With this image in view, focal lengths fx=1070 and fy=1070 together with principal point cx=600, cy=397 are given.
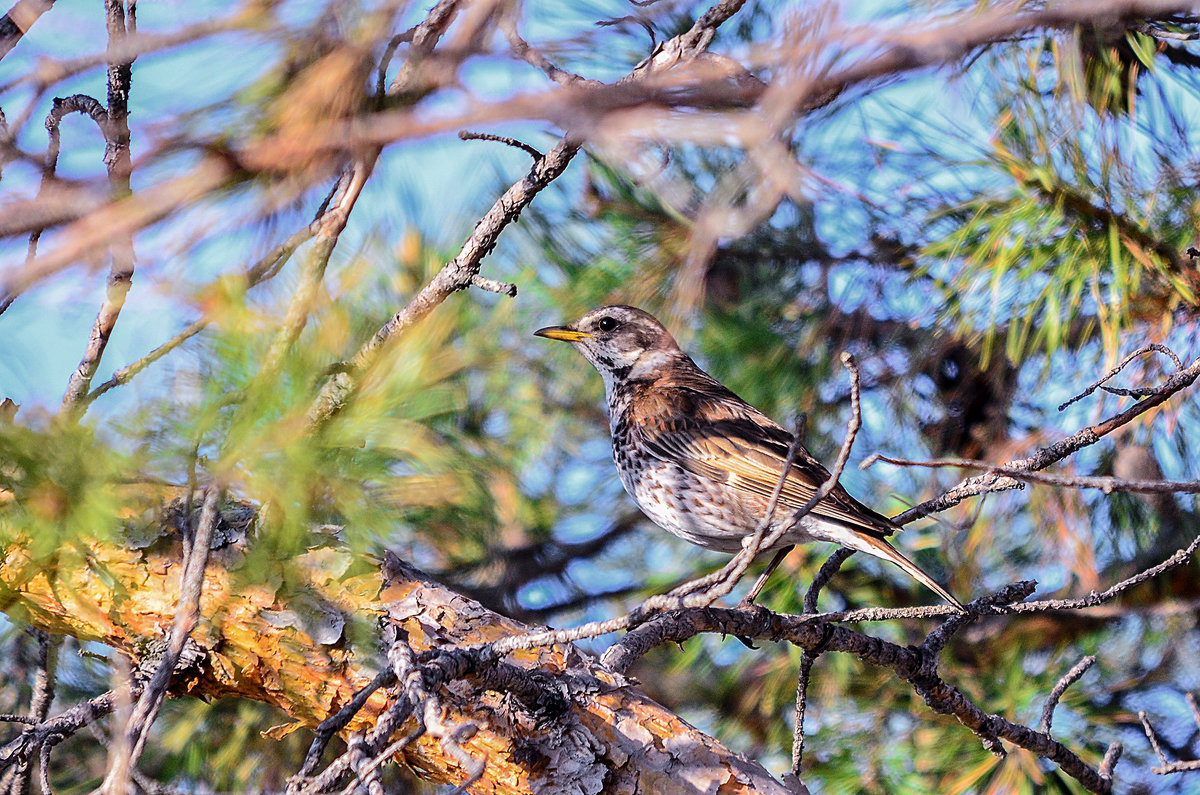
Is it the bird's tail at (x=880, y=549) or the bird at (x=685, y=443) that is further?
the bird at (x=685, y=443)

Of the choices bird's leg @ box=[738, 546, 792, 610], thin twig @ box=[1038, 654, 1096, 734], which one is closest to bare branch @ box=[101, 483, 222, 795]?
bird's leg @ box=[738, 546, 792, 610]

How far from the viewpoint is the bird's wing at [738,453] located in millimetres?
2887

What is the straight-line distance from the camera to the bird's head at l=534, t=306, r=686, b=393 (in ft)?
10.3

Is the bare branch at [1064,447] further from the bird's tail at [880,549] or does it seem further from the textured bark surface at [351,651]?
the textured bark surface at [351,651]

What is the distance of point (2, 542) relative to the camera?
4.90 ft

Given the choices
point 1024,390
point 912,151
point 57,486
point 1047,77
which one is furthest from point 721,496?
point 57,486

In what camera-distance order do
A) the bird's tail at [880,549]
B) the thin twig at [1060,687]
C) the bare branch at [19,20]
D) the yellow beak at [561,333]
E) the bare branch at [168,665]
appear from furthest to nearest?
the yellow beak at [561,333], the bird's tail at [880,549], the thin twig at [1060,687], the bare branch at [19,20], the bare branch at [168,665]

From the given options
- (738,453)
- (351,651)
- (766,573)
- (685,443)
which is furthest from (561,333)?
(351,651)

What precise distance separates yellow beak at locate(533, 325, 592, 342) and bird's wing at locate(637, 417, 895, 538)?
0.32 metres

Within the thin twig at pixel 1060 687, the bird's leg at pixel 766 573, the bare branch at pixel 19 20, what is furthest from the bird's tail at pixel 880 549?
the bare branch at pixel 19 20

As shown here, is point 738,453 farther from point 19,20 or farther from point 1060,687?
point 19,20

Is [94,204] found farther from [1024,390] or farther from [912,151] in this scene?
[1024,390]

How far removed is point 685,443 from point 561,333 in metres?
0.48

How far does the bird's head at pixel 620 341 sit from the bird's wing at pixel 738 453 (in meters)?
0.28
